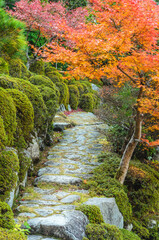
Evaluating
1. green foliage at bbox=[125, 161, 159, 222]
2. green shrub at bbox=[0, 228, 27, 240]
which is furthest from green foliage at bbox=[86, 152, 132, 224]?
green shrub at bbox=[0, 228, 27, 240]

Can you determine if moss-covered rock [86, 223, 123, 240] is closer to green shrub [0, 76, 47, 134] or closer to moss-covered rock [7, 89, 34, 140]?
moss-covered rock [7, 89, 34, 140]

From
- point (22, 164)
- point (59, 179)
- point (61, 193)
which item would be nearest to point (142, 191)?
point (59, 179)

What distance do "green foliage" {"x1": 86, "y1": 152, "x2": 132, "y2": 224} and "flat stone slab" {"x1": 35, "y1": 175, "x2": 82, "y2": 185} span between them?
0.34m

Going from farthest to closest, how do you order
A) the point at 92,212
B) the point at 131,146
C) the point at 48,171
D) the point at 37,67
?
the point at 37,67 → the point at 48,171 → the point at 131,146 → the point at 92,212

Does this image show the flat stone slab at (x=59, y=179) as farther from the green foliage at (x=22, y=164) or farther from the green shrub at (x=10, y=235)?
Answer: the green shrub at (x=10, y=235)

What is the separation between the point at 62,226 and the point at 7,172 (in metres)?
1.12

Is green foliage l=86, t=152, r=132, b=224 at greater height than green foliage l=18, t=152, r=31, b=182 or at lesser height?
lesser

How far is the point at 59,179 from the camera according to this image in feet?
16.0

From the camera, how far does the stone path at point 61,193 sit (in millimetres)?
2697

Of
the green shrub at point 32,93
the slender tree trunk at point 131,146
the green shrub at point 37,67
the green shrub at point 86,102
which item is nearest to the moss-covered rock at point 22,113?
the green shrub at point 32,93

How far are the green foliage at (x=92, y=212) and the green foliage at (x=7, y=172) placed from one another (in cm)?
119

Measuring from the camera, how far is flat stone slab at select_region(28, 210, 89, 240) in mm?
2604

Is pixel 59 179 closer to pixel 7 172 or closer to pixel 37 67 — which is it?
pixel 7 172

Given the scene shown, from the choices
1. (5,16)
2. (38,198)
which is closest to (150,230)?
(38,198)
